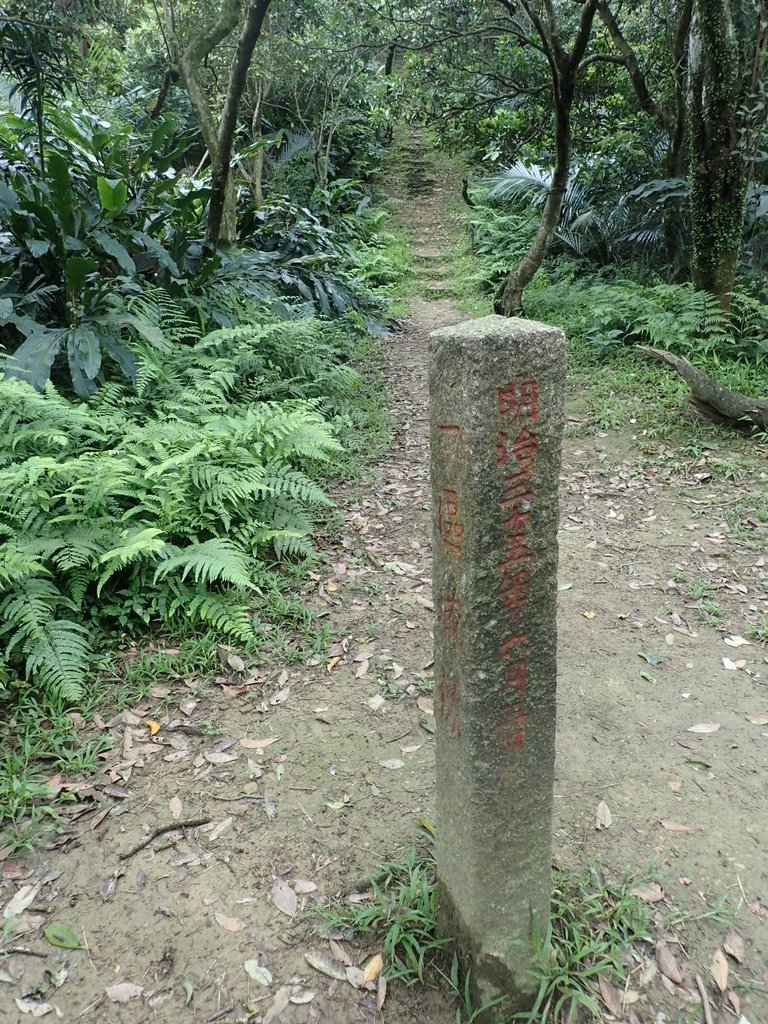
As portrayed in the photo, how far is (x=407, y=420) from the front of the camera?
6.66m

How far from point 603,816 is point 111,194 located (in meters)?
5.14

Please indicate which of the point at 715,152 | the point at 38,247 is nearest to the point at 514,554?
the point at 38,247

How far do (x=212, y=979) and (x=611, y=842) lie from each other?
4.80ft

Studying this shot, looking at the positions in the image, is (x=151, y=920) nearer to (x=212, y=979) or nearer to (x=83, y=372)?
(x=212, y=979)

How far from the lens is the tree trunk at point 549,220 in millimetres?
6691

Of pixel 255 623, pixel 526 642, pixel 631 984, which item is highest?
pixel 526 642

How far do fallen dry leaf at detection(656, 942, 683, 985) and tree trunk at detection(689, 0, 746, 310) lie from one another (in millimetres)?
6164

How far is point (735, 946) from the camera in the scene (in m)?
2.30

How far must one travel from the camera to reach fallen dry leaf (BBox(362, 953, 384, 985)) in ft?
7.22

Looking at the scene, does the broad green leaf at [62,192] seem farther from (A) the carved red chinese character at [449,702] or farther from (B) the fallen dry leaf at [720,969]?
(B) the fallen dry leaf at [720,969]

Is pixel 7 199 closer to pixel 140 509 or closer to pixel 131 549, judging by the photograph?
pixel 140 509

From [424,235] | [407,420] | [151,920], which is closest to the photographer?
[151,920]

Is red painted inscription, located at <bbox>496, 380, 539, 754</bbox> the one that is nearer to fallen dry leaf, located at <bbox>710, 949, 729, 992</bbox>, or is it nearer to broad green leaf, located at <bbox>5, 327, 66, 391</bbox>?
fallen dry leaf, located at <bbox>710, 949, 729, 992</bbox>

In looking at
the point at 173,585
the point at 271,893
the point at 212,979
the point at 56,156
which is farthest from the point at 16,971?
the point at 56,156
